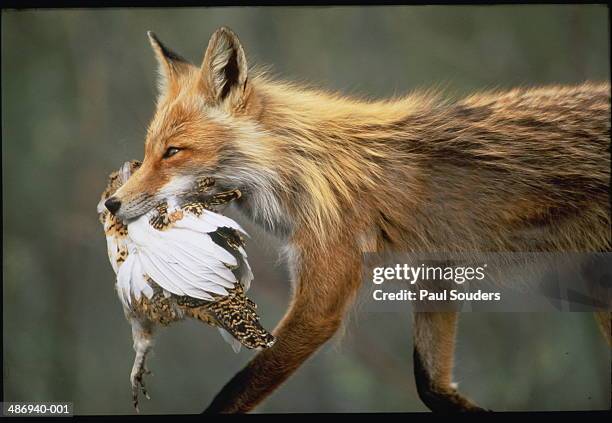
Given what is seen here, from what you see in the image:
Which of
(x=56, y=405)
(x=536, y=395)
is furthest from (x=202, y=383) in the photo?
(x=536, y=395)

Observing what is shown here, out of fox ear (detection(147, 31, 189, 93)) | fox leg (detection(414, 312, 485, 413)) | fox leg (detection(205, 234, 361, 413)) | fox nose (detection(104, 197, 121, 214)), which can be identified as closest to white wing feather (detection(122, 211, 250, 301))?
fox nose (detection(104, 197, 121, 214))

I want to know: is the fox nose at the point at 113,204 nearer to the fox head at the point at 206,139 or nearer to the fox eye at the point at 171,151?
the fox head at the point at 206,139

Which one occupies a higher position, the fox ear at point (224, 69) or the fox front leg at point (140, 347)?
the fox ear at point (224, 69)

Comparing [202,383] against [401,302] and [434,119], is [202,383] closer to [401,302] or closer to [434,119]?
[401,302]

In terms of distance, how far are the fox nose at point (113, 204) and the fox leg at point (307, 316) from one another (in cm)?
90

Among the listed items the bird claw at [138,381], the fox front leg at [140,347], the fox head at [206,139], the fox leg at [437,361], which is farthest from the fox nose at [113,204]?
the fox leg at [437,361]

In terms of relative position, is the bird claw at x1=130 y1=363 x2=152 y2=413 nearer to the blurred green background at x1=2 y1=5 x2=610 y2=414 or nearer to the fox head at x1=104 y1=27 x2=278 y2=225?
the blurred green background at x1=2 y1=5 x2=610 y2=414

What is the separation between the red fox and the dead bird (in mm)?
88

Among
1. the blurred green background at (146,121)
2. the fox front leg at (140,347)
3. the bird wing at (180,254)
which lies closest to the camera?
the bird wing at (180,254)

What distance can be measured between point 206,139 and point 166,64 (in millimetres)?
494

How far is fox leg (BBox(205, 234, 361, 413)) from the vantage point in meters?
3.64

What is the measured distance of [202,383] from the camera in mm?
3980

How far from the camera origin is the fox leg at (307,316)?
11.9ft

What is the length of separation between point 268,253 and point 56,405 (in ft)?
4.61
